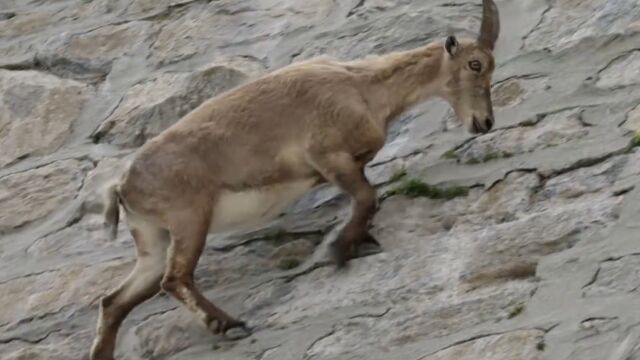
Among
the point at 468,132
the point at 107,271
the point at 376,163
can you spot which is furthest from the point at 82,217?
the point at 468,132

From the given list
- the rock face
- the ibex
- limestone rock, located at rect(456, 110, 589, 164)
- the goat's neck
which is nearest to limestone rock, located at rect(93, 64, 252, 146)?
the rock face

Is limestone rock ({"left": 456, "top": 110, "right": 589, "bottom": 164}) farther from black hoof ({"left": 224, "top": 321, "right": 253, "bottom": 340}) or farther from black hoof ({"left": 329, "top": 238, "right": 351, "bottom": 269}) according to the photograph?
black hoof ({"left": 224, "top": 321, "right": 253, "bottom": 340})

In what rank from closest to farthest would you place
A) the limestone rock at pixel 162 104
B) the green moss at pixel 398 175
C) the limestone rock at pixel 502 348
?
the limestone rock at pixel 502 348 → the green moss at pixel 398 175 → the limestone rock at pixel 162 104

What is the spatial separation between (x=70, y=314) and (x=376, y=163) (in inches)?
42.2

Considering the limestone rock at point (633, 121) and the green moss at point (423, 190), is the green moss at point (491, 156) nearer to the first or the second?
the green moss at point (423, 190)

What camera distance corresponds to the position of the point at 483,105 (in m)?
4.73

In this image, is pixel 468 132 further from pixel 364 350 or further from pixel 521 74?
pixel 364 350

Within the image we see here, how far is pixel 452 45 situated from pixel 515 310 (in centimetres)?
111

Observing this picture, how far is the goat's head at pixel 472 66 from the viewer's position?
4.77 meters

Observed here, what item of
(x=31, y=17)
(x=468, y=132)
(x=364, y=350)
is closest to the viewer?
(x=364, y=350)

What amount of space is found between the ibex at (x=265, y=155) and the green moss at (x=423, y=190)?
0.12m

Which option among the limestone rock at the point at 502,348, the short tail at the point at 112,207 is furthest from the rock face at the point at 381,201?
the short tail at the point at 112,207

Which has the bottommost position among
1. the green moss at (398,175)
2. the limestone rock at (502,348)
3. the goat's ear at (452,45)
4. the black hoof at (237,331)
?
the black hoof at (237,331)

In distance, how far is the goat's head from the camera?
4.77 meters
